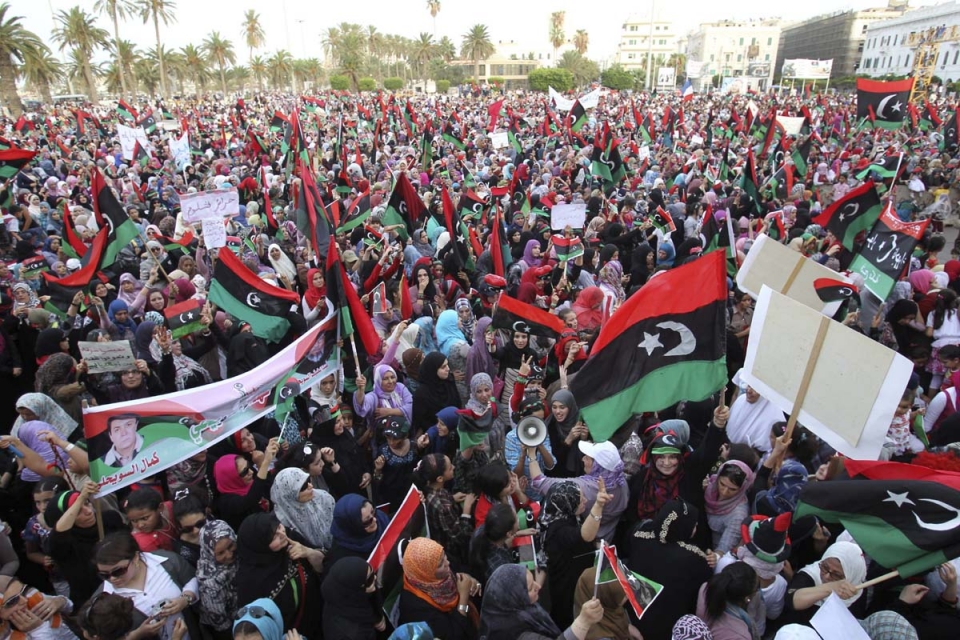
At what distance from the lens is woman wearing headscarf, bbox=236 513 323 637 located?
2.93 meters

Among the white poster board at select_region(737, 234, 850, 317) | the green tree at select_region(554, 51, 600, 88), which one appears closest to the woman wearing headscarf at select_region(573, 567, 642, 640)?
the white poster board at select_region(737, 234, 850, 317)

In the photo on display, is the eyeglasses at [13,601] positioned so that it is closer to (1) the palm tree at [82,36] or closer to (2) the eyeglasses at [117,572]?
(2) the eyeglasses at [117,572]

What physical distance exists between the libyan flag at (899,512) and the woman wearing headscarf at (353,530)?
89.7 inches

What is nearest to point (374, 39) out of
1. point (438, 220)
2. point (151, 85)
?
point (151, 85)

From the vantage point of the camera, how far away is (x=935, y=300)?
616 cm

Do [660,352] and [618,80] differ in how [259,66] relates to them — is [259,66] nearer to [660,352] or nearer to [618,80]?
[618,80]

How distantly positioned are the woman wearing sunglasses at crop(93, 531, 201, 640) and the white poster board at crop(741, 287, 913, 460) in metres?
3.38

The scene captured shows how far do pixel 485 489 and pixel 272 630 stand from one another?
4.41 feet

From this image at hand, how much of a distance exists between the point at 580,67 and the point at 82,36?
6339 centimetres

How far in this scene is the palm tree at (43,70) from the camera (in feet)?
115

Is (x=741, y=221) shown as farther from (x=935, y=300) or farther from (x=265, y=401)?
(x=265, y=401)

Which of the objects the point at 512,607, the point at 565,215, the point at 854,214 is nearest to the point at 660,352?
the point at 512,607

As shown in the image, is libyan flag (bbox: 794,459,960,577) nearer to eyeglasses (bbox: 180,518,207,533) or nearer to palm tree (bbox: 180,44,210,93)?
eyeglasses (bbox: 180,518,207,533)

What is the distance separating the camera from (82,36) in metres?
46.8
